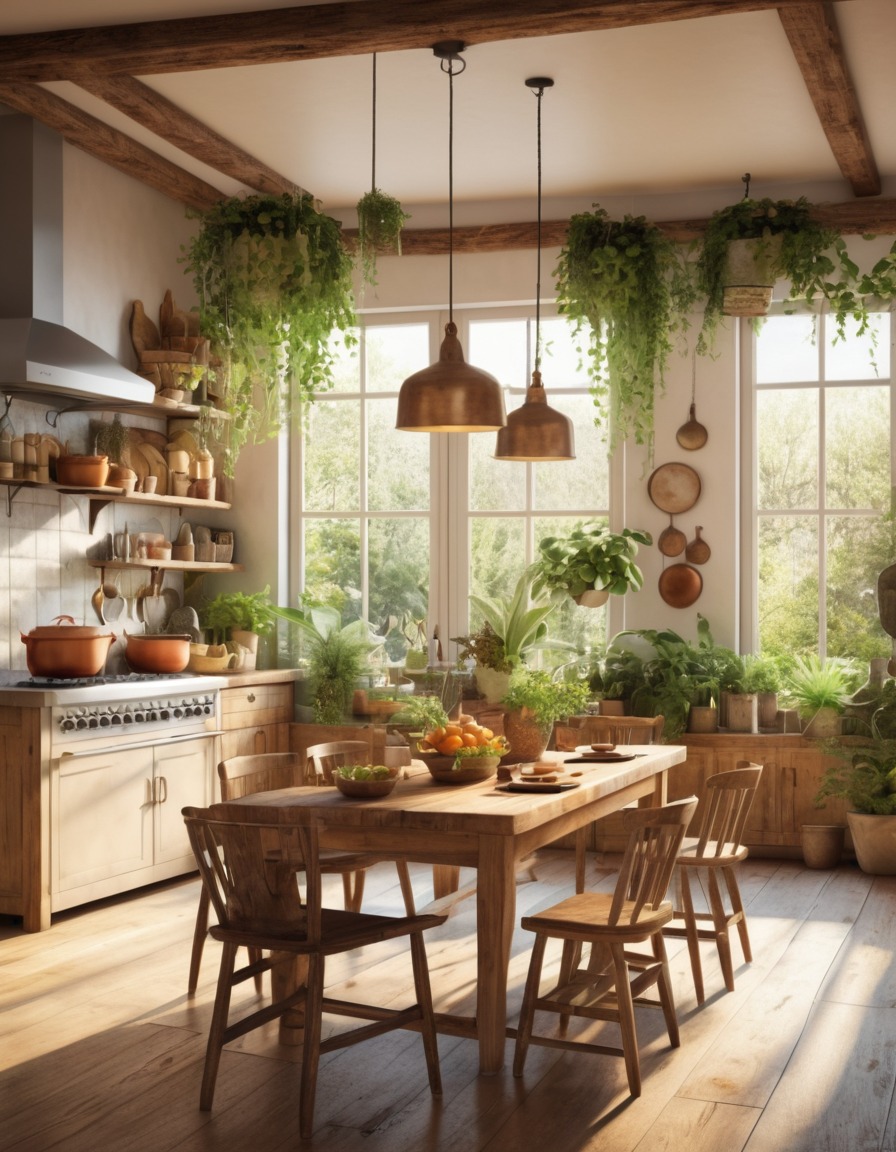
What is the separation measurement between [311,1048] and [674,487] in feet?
15.5

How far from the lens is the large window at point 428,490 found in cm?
775

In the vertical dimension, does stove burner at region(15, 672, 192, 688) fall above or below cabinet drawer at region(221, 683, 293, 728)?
above

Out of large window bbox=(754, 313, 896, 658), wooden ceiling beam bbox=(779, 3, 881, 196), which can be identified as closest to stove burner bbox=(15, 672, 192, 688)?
large window bbox=(754, 313, 896, 658)

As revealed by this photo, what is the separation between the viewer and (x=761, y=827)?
7.01 meters

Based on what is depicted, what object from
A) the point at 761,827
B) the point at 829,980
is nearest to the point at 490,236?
the point at 761,827

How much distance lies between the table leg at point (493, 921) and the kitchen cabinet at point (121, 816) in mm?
2581

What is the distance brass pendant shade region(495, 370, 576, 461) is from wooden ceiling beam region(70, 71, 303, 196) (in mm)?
2222

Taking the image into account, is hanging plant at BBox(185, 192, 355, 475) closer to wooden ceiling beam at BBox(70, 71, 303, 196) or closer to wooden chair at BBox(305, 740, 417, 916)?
wooden ceiling beam at BBox(70, 71, 303, 196)

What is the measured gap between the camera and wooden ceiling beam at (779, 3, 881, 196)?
490 cm

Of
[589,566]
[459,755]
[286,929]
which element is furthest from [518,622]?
[286,929]

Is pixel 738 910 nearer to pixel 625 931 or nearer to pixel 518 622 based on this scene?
pixel 625 931

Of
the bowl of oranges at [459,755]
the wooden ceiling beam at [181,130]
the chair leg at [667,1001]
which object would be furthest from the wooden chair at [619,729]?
the wooden ceiling beam at [181,130]

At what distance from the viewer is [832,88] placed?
5.58 metres

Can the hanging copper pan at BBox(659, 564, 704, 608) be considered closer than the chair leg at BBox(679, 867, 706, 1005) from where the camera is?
No
